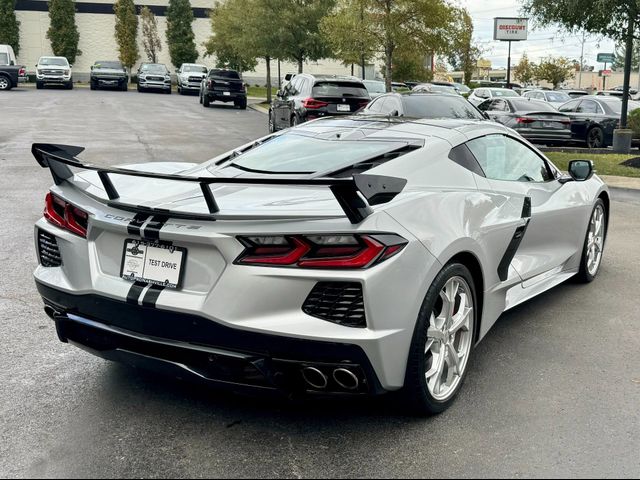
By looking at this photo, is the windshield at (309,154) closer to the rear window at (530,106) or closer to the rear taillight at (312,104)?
the rear taillight at (312,104)


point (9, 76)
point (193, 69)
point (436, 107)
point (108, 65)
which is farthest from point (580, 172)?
point (108, 65)

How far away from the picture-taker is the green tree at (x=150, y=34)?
57438mm

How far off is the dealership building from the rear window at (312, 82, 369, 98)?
3887 cm

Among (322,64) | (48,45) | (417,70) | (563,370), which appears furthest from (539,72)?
(563,370)

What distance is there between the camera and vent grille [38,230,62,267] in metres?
3.74

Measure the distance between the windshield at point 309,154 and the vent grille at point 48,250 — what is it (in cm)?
131

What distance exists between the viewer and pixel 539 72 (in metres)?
69.7

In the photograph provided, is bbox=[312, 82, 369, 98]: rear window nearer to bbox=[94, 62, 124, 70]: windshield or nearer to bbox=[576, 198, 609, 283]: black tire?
bbox=[576, 198, 609, 283]: black tire

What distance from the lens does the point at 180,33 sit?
5831 centimetres

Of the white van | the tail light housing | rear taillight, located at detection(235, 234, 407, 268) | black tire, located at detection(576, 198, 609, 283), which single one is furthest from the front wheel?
the white van

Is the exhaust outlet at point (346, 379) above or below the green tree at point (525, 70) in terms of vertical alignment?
below

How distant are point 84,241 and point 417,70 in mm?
44823

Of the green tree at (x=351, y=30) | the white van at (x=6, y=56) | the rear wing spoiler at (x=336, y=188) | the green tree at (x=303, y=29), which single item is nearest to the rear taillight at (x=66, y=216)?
the rear wing spoiler at (x=336, y=188)

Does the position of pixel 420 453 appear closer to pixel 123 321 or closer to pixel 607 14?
pixel 123 321
